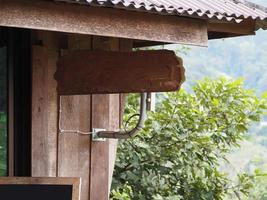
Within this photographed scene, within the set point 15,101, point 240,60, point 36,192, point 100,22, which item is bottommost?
point 36,192

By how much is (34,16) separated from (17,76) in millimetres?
1086

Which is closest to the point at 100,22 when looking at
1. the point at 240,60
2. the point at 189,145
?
the point at 189,145

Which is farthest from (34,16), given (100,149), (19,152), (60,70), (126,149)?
(126,149)

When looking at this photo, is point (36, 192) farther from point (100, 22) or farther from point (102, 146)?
point (100, 22)

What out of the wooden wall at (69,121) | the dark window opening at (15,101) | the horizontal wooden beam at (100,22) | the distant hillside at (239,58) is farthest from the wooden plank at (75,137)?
the distant hillside at (239,58)

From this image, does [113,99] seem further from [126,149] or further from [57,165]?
[126,149]

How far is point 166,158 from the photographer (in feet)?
15.6

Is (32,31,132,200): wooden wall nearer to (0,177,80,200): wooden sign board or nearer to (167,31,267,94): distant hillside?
(0,177,80,200): wooden sign board

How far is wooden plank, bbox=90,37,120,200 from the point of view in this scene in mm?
3258

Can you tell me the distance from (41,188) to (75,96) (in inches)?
24.2

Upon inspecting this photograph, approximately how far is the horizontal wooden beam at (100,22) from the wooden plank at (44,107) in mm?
883

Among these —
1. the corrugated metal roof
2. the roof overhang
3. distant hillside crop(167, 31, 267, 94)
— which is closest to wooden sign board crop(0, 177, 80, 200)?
the roof overhang

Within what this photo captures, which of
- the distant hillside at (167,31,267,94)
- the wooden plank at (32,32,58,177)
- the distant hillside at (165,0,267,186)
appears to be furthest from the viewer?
the distant hillside at (167,31,267,94)

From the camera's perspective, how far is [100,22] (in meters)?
2.15
